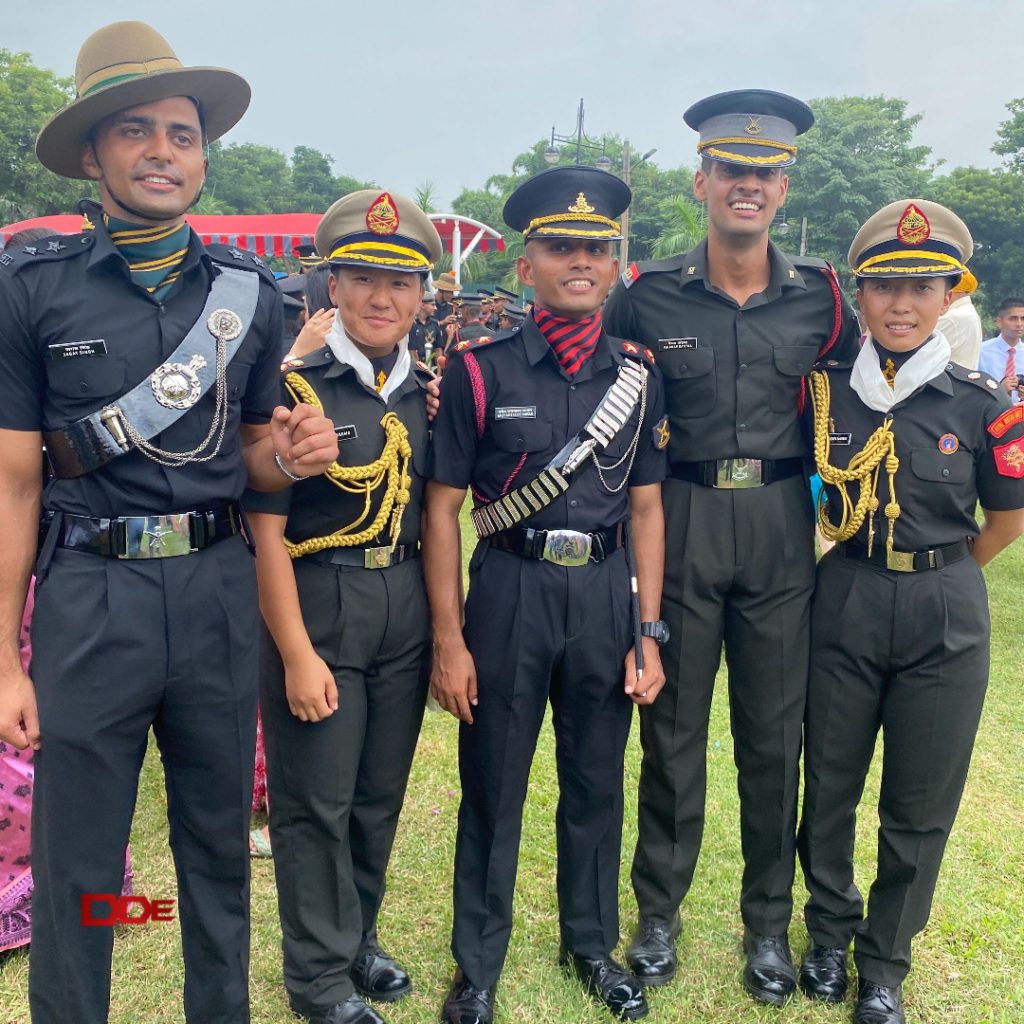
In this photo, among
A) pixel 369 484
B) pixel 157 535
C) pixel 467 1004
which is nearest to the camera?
pixel 157 535

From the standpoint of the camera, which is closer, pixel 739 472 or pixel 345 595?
pixel 345 595

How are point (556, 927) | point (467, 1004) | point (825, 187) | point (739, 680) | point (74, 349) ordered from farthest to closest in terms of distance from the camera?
point (825, 187), point (556, 927), point (739, 680), point (467, 1004), point (74, 349)

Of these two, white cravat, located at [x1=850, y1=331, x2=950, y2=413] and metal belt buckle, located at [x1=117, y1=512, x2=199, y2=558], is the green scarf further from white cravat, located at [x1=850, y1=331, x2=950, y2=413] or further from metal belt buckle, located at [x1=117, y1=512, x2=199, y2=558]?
white cravat, located at [x1=850, y1=331, x2=950, y2=413]

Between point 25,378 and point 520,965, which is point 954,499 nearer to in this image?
point 520,965

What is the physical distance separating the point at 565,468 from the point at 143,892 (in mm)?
2258

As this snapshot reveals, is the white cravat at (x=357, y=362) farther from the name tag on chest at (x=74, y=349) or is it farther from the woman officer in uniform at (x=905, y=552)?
the woman officer in uniform at (x=905, y=552)

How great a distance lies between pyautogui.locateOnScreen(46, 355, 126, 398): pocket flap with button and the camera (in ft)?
6.88

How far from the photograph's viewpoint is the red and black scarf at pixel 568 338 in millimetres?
2842

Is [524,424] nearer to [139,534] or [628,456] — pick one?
[628,456]

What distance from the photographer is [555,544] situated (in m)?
2.77

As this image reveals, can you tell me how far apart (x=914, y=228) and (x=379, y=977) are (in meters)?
2.79

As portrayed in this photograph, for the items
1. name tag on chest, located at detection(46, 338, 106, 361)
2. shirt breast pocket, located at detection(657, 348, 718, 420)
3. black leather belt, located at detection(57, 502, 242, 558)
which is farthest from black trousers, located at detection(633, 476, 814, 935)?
name tag on chest, located at detection(46, 338, 106, 361)

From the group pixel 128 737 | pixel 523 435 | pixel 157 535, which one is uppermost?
pixel 523 435

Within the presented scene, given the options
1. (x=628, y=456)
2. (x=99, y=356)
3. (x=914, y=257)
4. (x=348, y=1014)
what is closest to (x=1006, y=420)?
(x=914, y=257)
